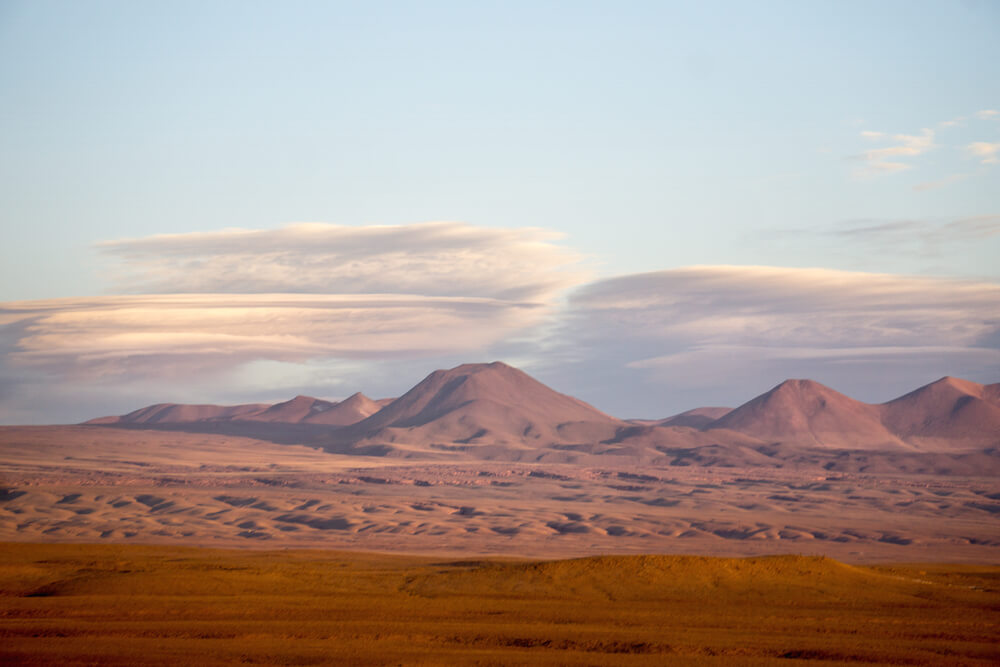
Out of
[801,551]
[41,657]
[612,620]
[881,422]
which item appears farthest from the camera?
[881,422]

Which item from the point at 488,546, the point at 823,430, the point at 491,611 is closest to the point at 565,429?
the point at 823,430

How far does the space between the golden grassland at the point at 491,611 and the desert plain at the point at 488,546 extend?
0.11 metres

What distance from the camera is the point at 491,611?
28.1m

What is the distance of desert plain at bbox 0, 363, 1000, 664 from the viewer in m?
24.4

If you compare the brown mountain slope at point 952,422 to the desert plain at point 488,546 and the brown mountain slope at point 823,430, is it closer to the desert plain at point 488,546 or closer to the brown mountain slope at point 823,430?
the desert plain at point 488,546

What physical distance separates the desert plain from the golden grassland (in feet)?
0.36

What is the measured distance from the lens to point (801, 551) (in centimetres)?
6025

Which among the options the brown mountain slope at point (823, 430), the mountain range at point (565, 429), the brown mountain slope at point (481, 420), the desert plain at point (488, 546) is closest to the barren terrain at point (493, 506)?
the desert plain at point (488, 546)

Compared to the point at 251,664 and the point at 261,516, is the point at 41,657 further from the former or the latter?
the point at 261,516

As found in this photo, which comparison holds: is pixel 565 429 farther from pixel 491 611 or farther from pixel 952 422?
pixel 491 611

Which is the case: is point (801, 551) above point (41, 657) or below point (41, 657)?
below

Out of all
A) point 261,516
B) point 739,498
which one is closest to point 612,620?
point 261,516

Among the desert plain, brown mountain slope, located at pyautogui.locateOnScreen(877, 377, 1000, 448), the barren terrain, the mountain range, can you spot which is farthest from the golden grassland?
brown mountain slope, located at pyautogui.locateOnScreen(877, 377, 1000, 448)

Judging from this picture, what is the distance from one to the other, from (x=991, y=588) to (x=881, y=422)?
578 ft
